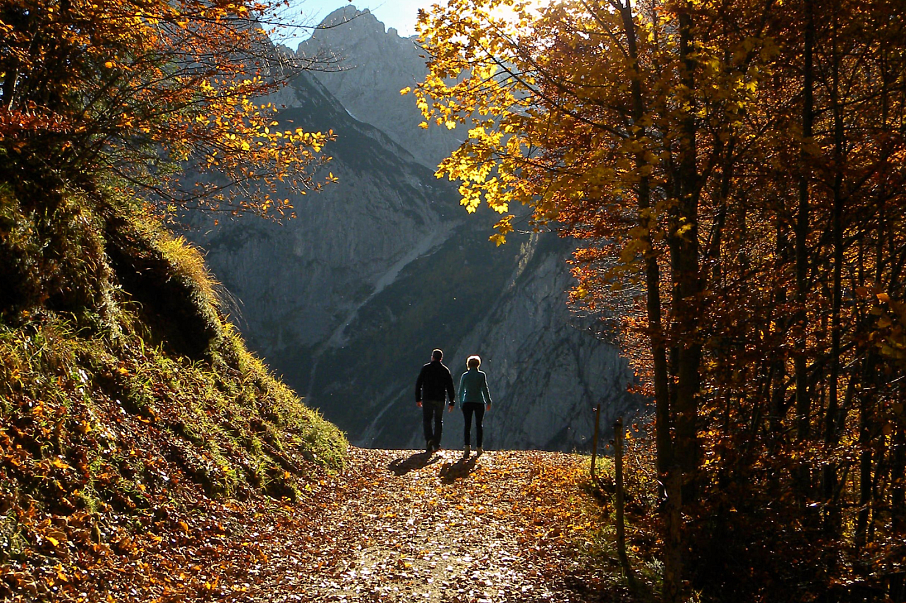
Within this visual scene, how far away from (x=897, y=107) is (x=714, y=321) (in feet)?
9.28

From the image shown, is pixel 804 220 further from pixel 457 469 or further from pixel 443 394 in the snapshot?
pixel 443 394

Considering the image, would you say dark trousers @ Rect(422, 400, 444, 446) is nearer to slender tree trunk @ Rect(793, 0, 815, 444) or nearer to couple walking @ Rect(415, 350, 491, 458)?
couple walking @ Rect(415, 350, 491, 458)

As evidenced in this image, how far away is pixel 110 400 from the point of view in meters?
5.63

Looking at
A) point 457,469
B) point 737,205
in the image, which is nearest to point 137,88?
point 737,205

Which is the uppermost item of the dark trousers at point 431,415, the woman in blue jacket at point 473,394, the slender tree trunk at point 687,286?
the slender tree trunk at point 687,286

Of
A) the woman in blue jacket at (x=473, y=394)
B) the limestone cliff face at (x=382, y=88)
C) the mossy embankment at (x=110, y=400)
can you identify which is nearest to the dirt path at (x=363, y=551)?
the mossy embankment at (x=110, y=400)

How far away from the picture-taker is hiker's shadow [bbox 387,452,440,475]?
984 centimetres

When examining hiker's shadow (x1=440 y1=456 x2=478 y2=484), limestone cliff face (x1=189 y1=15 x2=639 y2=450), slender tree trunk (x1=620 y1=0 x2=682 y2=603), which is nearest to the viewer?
slender tree trunk (x1=620 y1=0 x2=682 y2=603)

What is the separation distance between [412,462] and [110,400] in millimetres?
5685

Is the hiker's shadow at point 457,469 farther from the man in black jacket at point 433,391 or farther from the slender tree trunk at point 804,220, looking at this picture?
the slender tree trunk at point 804,220

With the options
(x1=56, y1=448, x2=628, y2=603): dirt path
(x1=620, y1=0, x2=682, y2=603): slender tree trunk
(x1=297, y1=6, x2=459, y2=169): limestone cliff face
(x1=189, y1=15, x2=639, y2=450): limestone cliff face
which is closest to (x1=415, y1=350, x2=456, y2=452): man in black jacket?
(x1=56, y1=448, x2=628, y2=603): dirt path

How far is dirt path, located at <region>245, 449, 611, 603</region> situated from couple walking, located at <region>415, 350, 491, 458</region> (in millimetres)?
1175

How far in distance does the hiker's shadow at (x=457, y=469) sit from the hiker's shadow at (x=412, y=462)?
17.0 inches

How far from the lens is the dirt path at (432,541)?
504 cm
